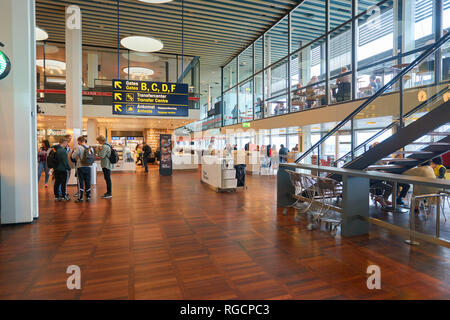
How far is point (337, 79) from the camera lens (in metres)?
8.46

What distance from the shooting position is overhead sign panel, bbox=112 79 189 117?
8.03 metres

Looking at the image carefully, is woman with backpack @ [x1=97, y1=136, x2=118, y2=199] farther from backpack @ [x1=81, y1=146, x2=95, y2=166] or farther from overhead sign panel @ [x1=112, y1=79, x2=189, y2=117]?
overhead sign panel @ [x1=112, y1=79, x2=189, y2=117]

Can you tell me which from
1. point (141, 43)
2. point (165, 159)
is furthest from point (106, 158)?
Answer: point (165, 159)

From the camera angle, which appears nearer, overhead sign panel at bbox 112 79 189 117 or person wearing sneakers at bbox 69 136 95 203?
person wearing sneakers at bbox 69 136 95 203

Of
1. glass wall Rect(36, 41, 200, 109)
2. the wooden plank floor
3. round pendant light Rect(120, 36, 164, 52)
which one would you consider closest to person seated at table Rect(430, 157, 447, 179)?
the wooden plank floor

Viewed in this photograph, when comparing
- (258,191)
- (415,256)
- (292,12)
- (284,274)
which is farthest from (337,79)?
(284,274)

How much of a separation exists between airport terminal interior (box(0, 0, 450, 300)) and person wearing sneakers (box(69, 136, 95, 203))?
4 centimetres

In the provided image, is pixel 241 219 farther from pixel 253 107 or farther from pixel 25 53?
pixel 253 107

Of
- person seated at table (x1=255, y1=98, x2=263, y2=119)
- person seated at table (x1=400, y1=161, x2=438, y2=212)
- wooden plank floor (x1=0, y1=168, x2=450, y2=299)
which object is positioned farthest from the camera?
person seated at table (x1=255, y1=98, x2=263, y2=119)

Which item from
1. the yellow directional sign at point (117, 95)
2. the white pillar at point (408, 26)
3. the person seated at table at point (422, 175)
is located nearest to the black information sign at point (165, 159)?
the yellow directional sign at point (117, 95)

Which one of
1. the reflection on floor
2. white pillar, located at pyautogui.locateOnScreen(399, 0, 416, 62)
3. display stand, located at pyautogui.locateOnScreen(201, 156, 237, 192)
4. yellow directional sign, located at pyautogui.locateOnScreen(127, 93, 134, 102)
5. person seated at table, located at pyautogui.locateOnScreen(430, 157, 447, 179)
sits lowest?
the reflection on floor

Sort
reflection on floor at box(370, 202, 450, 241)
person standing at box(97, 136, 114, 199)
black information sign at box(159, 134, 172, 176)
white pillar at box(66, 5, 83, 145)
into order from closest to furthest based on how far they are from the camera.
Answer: reflection on floor at box(370, 202, 450, 241) < person standing at box(97, 136, 114, 199) < white pillar at box(66, 5, 83, 145) < black information sign at box(159, 134, 172, 176)

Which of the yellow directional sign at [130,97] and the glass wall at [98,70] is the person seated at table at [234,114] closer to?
the glass wall at [98,70]

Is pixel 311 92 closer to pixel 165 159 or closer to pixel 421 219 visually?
pixel 421 219
